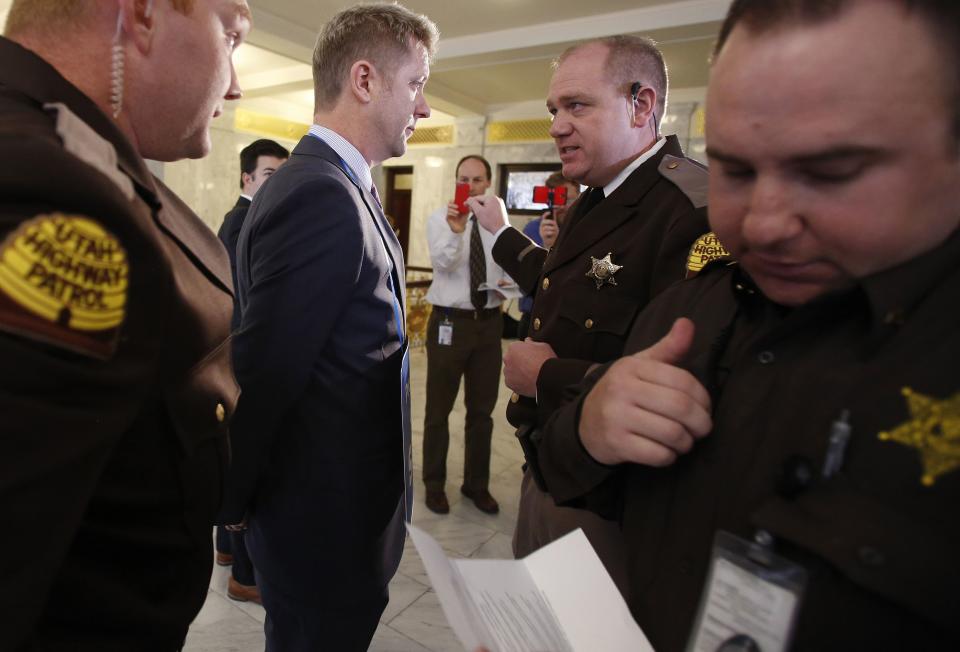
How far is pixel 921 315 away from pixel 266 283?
1183 mm

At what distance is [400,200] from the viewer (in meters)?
A: 13.2

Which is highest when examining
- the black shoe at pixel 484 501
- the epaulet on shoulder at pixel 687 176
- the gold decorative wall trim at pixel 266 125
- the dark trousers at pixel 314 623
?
the gold decorative wall trim at pixel 266 125

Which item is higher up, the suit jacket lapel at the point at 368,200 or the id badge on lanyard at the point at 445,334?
the suit jacket lapel at the point at 368,200

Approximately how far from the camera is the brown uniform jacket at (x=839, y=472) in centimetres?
46

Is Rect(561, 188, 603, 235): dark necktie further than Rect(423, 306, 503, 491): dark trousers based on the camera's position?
No

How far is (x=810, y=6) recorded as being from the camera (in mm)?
513

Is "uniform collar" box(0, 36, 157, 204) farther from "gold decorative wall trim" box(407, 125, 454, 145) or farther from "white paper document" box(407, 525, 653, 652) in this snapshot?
"gold decorative wall trim" box(407, 125, 454, 145)

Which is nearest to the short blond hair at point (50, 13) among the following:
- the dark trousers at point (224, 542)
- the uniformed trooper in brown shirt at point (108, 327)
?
the uniformed trooper in brown shirt at point (108, 327)

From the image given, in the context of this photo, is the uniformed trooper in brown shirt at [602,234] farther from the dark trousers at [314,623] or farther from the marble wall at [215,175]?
the marble wall at [215,175]

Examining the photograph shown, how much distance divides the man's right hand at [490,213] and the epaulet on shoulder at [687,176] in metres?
0.83

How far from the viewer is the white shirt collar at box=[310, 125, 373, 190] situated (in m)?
1.47

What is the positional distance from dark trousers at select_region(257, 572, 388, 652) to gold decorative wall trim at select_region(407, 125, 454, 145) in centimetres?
1088

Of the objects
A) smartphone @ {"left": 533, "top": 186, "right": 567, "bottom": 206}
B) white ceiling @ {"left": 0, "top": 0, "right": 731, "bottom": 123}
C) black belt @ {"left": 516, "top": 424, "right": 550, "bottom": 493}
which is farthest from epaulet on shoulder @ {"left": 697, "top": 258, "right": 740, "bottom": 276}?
white ceiling @ {"left": 0, "top": 0, "right": 731, "bottom": 123}

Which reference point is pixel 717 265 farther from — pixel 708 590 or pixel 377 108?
pixel 377 108
